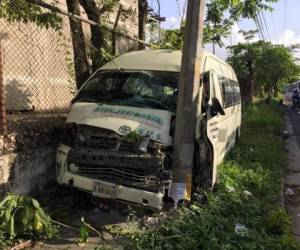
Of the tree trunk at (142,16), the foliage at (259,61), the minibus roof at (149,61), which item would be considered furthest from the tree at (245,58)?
the minibus roof at (149,61)

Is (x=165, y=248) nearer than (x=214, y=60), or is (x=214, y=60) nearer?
(x=165, y=248)

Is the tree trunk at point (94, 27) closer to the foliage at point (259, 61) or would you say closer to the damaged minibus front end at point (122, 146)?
the damaged minibus front end at point (122, 146)

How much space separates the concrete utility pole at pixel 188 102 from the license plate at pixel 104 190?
2.68 ft

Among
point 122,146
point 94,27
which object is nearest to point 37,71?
point 94,27

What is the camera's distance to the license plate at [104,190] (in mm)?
6109

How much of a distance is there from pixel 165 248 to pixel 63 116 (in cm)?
401

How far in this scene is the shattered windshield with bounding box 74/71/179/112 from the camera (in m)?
7.00

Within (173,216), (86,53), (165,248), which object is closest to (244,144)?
(86,53)

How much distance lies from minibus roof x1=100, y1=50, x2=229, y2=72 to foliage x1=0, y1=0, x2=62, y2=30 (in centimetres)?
108

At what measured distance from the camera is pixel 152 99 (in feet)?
23.0

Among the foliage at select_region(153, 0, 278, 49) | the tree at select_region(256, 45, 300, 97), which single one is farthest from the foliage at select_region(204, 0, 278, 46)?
the tree at select_region(256, 45, 300, 97)

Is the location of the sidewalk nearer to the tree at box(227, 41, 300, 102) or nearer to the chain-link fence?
the chain-link fence

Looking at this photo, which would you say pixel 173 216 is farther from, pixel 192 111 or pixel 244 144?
pixel 244 144

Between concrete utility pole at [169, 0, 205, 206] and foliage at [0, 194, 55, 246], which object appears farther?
concrete utility pole at [169, 0, 205, 206]
